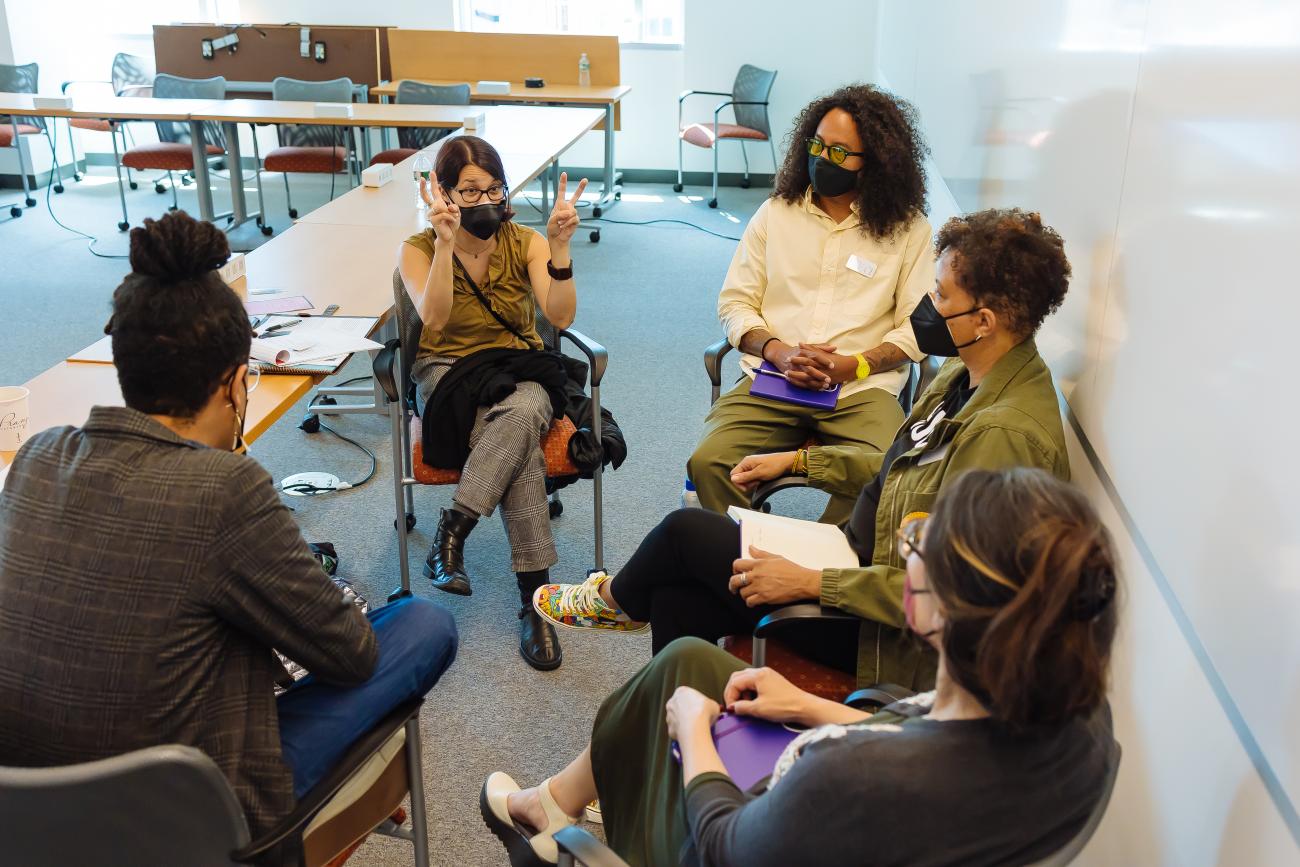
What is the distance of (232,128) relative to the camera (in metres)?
6.08

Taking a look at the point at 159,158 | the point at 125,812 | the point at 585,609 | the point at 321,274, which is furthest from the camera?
the point at 159,158

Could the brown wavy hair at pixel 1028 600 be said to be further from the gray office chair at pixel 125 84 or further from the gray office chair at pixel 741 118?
the gray office chair at pixel 125 84

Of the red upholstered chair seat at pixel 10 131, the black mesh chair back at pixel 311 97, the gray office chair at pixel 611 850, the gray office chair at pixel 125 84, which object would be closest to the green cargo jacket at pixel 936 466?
the gray office chair at pixel 611 850

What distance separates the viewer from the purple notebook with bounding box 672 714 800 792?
58.4 inches

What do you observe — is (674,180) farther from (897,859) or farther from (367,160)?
(897,859)

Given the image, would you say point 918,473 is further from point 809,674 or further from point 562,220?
point 562,220

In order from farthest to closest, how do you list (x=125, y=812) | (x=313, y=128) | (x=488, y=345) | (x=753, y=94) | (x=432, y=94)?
(x=753, y=94)
(x=313, y=128)
(x=432, y=94)
(x=488, y=345)
(x=125, y=812)

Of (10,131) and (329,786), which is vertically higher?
(10,131)

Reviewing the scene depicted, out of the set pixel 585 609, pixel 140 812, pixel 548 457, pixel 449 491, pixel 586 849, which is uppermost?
pixel 140 812

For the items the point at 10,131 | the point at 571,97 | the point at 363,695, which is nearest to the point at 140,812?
the point at 363,695

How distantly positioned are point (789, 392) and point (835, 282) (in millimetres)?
348

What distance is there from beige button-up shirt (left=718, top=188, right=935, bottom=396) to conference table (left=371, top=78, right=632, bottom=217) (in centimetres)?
400

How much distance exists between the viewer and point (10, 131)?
689 cm

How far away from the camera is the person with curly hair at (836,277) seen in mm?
2779
